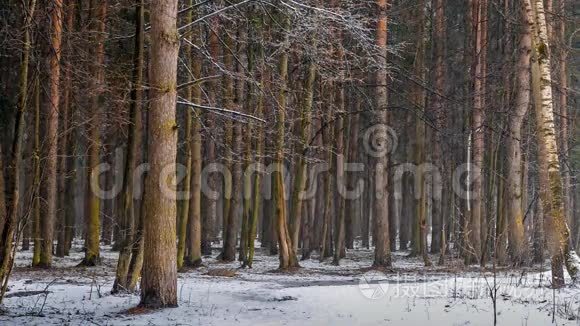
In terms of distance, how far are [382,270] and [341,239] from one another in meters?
4.99

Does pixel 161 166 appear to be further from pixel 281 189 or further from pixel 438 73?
pixel 438 73

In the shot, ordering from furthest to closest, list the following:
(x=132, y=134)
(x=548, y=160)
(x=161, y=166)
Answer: (x=132, y=134)
(x=548, y=160)
(x=161, y=166)

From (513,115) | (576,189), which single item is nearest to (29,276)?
(513,115)

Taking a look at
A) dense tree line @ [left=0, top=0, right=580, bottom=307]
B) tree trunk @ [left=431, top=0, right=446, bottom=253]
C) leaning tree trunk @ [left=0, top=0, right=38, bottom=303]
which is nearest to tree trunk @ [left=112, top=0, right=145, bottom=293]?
dense tree line @ [left=0, top=0, right=580, bottom=307]

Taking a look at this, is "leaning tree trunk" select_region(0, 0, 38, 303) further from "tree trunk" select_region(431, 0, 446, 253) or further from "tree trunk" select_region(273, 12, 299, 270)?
"tree trunk" select_region(431, 0, 446, 253)

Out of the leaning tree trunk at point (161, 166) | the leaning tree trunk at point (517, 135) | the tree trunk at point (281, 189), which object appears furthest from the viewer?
the leaning tree trunk at point (517, 135)

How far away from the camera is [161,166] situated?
35.0ft

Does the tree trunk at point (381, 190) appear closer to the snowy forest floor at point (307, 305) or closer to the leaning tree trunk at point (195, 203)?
the leaning tree trunk at point (195, 203)

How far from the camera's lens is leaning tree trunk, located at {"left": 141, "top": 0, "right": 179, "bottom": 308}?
10.6 m

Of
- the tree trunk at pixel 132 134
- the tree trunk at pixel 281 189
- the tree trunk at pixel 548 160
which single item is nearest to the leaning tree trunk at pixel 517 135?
the tree trunk at pixel 281 189

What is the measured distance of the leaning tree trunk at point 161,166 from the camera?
1057 centimetres

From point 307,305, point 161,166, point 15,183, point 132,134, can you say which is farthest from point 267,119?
point 15,183

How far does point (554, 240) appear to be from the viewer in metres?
12.3

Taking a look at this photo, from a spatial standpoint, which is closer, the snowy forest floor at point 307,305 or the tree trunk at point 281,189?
the snowy forest floor at point 307,305
